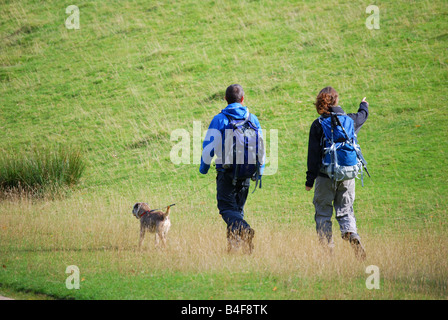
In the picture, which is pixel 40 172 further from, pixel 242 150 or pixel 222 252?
pixel 242 150

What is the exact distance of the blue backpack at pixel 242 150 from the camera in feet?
24.2

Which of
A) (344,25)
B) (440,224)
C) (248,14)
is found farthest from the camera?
(248,14)

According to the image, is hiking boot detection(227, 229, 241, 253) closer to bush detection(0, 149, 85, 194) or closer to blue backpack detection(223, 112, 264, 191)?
blue backpack detection(223, 112, 264, 191)

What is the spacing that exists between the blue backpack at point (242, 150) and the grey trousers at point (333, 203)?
2.99 feet

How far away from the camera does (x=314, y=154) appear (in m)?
7.33

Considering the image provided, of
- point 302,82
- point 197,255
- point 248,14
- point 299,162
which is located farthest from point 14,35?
point 197,255

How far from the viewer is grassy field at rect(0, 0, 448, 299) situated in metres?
7.23

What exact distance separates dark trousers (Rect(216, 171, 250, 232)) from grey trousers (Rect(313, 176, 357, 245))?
100 centimetres

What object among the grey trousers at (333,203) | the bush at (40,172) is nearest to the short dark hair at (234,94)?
the grey trousers at (333,203)

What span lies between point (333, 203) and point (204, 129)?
37.9ft

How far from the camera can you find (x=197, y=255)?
788 centimetres

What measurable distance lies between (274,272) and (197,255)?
1.32 m

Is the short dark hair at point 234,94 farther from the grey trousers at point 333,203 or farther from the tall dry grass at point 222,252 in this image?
the tall dry grass at point 222,252
